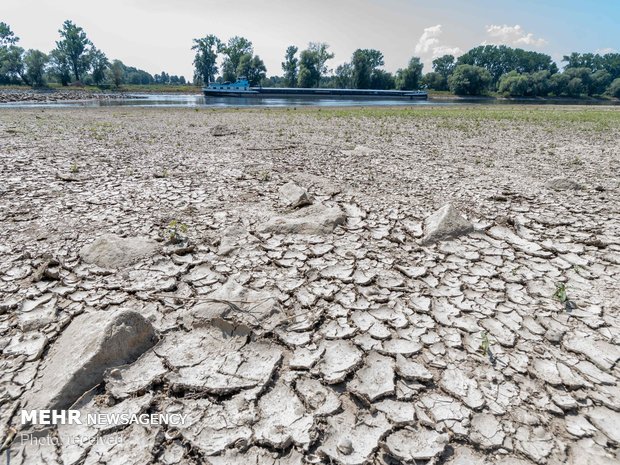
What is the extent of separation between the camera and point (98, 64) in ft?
242

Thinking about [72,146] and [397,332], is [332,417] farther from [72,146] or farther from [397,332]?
[72,146]

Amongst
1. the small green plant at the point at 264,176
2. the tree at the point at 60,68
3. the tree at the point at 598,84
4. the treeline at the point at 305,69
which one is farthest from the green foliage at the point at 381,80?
the small green plant at the point at 264,176

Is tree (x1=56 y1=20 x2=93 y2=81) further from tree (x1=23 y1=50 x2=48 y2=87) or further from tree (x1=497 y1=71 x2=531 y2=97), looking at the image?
tree (x1=497 y1=71 x2=531 y2=97)

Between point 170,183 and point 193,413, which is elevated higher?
point 170,183

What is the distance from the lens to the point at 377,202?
16.5ft

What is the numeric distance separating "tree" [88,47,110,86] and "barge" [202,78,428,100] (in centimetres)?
2831

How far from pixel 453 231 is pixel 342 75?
3803 inches

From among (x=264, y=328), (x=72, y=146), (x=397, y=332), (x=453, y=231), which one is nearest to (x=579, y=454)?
(x=397, y=332)

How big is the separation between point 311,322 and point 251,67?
8977cm

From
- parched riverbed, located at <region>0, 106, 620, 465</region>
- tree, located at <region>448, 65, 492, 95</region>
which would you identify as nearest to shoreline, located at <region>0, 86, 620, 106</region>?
tree, located at <region>448, 65, 492, 95</region>

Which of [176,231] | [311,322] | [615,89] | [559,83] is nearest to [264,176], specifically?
[176,231]

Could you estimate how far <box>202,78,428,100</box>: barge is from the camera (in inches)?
2267

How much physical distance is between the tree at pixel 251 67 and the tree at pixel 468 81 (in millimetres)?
45838

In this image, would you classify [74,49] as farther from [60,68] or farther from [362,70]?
[362,70]
